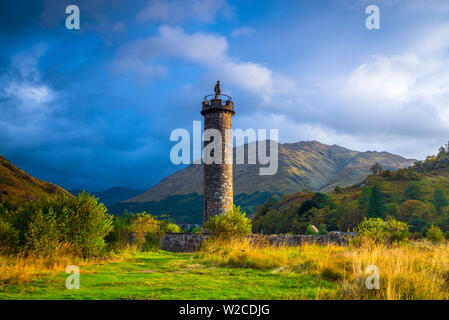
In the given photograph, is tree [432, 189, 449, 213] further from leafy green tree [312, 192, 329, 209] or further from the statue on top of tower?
the statue on top of tower

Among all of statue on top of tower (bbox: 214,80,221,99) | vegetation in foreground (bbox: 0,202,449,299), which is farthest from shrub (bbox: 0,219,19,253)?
statue on top of tower (bbox: 214,80,221,99)

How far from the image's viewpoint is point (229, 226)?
18.2 m

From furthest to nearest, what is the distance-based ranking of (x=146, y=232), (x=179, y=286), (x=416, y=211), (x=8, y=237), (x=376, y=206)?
(x=376, y=206) → (x=416, y=211) → (x=146, y=232) → (x=8, y=237) → (x=179, y=286)

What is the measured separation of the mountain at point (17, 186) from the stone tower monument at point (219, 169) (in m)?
33.9

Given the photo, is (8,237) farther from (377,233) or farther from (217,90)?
(217,90)

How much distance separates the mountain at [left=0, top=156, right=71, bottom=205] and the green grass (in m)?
44.1

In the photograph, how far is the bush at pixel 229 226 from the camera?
18.2 m

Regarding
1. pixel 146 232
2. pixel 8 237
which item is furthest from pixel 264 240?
pixel 8 237

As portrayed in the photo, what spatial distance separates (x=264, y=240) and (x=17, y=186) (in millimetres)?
60519

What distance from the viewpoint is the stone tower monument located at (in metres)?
25.9

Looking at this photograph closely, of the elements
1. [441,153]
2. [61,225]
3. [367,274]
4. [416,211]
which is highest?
[441,153]

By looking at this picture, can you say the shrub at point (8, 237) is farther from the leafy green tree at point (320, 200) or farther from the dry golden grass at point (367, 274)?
the leafy green tree at point (320, 200)
